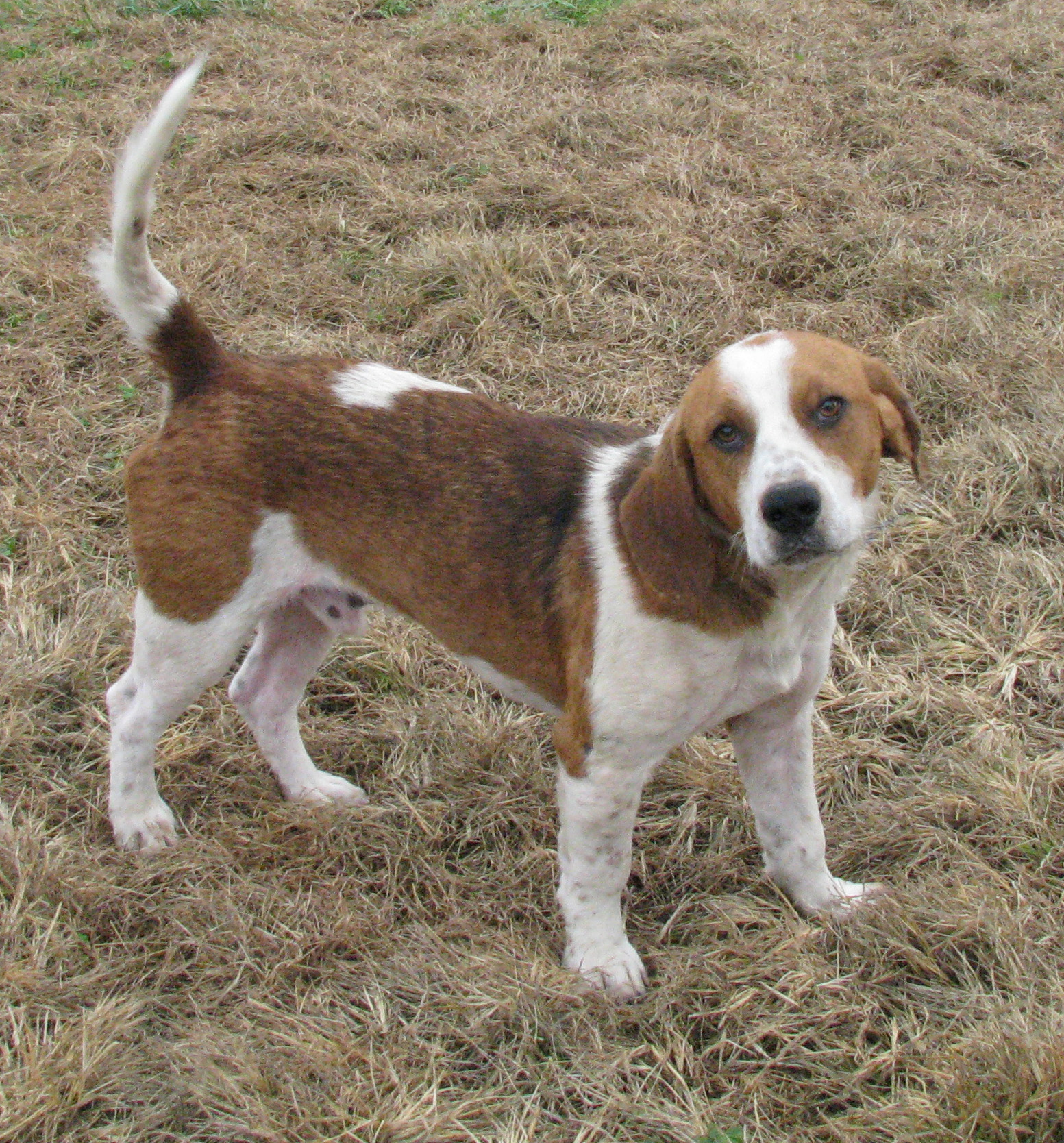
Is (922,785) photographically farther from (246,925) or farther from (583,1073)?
(246,925)

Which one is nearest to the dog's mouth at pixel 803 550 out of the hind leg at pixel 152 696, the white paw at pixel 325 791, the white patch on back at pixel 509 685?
the white patch on back at pixel 509 685

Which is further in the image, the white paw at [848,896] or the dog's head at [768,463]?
the white paw at [848,896]

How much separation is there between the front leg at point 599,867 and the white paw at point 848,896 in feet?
1.71

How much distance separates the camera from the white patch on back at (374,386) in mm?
3176

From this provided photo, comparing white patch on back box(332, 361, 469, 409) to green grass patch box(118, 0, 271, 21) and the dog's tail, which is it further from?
green grass patch box(118, 0, 271, 21)

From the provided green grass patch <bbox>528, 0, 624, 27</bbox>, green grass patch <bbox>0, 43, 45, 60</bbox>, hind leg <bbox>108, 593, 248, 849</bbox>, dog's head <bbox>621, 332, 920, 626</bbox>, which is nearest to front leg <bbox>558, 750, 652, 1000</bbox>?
dog's head <bbox>621, 332, 920, 626</bbox>

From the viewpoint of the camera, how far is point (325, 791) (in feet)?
12.2

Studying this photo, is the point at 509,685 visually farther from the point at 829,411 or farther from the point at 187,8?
the point at 187,8

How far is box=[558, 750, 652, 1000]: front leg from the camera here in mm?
2861

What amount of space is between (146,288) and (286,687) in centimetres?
120

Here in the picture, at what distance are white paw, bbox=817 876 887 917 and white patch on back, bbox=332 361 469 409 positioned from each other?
1.65m

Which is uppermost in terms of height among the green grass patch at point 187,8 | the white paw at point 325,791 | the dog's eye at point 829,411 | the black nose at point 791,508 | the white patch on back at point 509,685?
the dog's eye at point 829,411

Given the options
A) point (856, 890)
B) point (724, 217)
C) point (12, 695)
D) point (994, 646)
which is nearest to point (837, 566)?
point (856, 890)

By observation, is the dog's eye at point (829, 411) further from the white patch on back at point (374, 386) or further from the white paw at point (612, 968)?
the white paw at point (612, 968)
